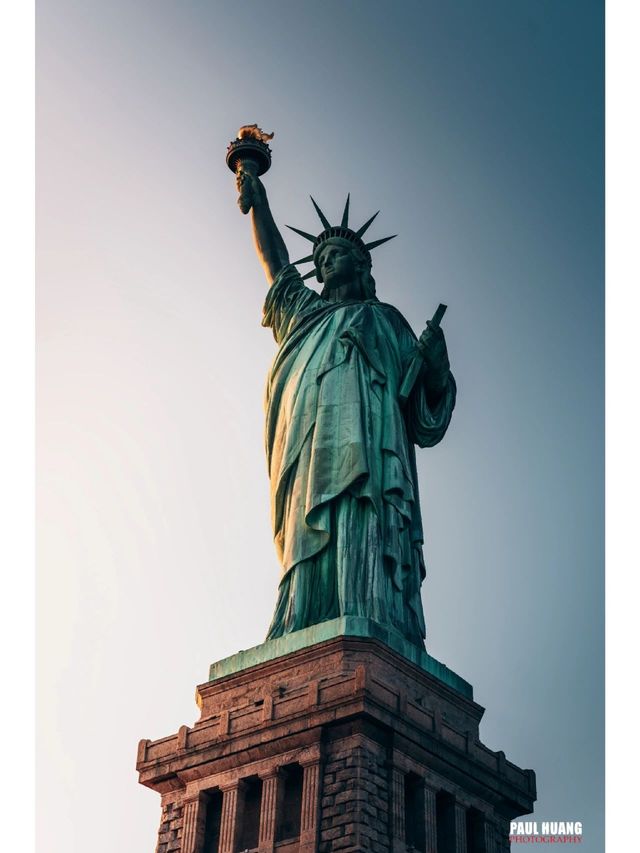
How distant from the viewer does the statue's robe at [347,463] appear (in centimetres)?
2434

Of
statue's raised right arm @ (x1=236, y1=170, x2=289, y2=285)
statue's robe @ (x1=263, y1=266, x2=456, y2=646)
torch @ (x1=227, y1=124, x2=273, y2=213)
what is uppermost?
torch @ (x1=227, y1=124, x2=273, y2=213)

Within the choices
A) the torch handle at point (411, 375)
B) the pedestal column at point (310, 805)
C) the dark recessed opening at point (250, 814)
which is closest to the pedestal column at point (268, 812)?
the dark recessed opening at point (250, 814)

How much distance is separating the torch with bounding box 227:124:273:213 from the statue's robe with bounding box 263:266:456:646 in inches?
169

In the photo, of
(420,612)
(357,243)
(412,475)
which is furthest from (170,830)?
(357,243)

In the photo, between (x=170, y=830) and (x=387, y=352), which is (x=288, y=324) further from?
(x=170, y=830)

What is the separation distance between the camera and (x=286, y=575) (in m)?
24.8

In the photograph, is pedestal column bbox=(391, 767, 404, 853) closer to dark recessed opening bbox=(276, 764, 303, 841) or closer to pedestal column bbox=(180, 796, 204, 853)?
dark recessed opening bbox=(276, 764, 303, 841)

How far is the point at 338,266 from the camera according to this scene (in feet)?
94.5

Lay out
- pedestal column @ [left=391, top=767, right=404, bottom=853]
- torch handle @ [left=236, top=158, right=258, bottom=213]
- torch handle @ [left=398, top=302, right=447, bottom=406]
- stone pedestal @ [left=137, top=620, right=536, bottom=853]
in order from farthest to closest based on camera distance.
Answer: torch handle @ [left=236, top=158, right=258, bottom=213]
torch handle @ [left=398, top=302, right=447, bottom=406]
stone pedestal @ [left=137, top=620, right=536, bottom=853]
pedestal column @ [left=391, top=767, right=404, bottom=853]

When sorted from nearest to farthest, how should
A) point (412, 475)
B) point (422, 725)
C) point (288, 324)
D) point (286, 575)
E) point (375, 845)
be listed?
Result: point (375, 845), point (422, 725), point (286, 575), point (412, 475), point (288, 324)

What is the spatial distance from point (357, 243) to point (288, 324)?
6.97ft

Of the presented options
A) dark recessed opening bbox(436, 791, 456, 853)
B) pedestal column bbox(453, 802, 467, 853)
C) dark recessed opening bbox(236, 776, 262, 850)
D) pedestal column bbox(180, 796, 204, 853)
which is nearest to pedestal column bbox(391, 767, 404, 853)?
dark recessed opening bbox(436, 791, 456, 853)

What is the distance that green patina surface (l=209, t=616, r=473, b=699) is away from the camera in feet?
75.0

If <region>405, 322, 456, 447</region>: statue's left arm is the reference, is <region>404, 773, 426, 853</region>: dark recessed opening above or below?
below
